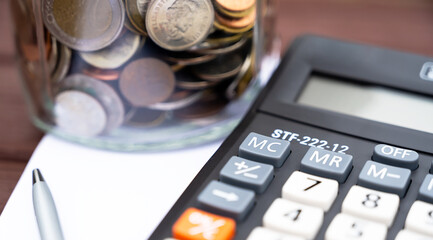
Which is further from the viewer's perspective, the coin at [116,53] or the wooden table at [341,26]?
the wooden table at [341,26]

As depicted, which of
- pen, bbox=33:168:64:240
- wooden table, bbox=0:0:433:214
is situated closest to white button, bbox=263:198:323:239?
pen, bbox=33:168:64:240

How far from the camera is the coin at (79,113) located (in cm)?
37

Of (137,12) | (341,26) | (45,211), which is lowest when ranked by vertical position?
(45,211)

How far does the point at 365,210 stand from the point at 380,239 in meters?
0.02

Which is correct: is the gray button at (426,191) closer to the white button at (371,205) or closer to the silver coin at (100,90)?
the white button at (371,205)

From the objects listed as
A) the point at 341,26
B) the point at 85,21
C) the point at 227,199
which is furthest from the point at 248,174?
the point at 341,26

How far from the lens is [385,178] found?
30 centimetres

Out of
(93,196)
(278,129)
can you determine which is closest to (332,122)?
(278,129)

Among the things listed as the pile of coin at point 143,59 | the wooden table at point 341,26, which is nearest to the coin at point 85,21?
the pile of coin at point 143,59

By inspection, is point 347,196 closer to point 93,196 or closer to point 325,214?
point 325,214

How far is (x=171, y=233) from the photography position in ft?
0.92

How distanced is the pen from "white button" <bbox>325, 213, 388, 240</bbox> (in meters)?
0.13

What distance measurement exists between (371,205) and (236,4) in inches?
5.4

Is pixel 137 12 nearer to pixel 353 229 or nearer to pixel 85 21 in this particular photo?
pixel 85 21
